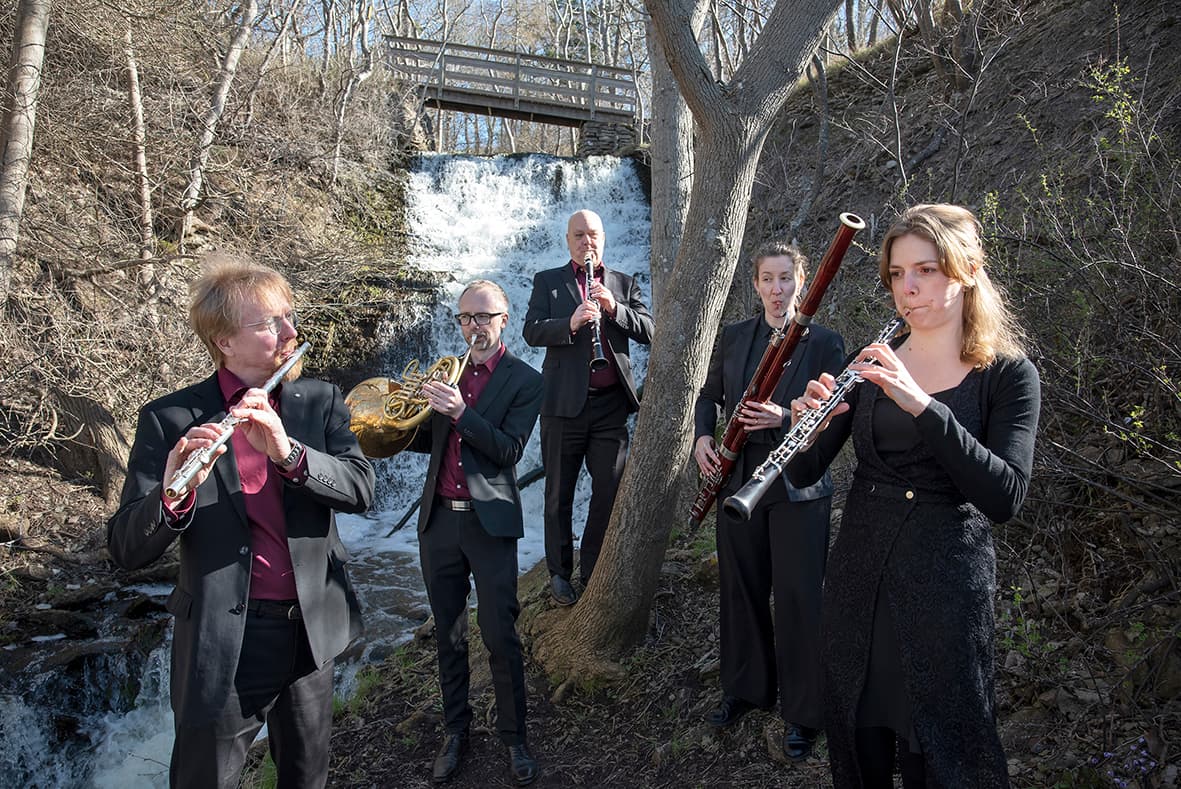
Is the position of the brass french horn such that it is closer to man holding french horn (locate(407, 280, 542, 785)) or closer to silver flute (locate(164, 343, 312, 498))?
man holding french horn (locate(407, 280, 542, 785))

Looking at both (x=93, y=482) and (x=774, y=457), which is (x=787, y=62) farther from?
(x=93, y=482)

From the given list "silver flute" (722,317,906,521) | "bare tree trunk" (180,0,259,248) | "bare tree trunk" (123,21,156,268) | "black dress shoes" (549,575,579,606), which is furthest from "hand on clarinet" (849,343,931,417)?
"bare tree trunk" (180,0,259,248)

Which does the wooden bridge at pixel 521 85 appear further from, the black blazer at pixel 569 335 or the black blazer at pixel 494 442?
the black blazer at pixel 494 442

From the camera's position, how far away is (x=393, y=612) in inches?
265

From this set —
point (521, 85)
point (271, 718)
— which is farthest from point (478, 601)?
point (521, 85)

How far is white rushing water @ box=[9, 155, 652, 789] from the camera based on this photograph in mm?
5402

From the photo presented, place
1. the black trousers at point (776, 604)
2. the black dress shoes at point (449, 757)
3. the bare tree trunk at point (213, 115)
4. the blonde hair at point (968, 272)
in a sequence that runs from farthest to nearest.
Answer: the bare tree trunk at point (213, 115)
the black dress shoes at point (449, 757)
the black trousers at point (776, 604)
the blonde hair at point (968, 272)

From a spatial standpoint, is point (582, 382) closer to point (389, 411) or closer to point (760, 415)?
point (389, 411)

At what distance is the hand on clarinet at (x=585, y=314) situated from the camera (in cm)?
408

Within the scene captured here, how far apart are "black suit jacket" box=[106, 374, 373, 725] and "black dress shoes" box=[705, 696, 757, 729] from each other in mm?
1755

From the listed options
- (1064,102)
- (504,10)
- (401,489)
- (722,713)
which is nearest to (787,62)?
(722,713)

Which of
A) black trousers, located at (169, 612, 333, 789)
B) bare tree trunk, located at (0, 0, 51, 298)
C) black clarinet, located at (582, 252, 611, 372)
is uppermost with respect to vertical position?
bare tree trunk, located at (0, 0, 51, 298)

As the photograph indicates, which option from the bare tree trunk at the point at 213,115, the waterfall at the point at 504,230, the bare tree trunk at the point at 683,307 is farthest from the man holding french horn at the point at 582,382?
the bare tree trunk at the point at 213,115

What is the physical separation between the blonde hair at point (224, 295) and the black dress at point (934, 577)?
1.78 meters
